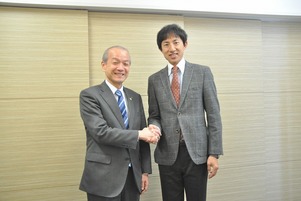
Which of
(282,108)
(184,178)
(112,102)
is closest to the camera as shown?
(112,102)

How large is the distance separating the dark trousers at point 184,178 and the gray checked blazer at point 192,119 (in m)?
0.04

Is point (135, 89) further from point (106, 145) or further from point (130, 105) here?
point (106, 145)

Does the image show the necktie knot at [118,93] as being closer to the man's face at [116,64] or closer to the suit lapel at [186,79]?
the man's face at [116,64]

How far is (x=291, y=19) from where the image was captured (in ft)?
9.18

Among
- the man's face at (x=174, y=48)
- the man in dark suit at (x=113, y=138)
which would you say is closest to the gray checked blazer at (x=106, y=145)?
the man in dark suit at (x=113, y=138)

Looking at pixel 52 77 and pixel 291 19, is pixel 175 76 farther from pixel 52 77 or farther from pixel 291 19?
pixel 291 19

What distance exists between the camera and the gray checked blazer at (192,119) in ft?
5.64

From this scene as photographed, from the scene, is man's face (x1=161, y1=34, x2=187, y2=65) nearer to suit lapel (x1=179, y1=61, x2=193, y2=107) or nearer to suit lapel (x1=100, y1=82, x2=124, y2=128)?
suit lapel (x1=179, y1=61, x2=193, y2=107)

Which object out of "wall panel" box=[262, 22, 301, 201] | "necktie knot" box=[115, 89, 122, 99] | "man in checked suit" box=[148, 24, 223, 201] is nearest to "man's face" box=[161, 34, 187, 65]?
"man in checked suit" box=[148, 24, 223, 201]

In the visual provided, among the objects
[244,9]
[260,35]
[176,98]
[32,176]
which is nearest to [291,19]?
[260,35]

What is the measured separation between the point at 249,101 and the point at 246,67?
1.13ft

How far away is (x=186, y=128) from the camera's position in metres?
1.72

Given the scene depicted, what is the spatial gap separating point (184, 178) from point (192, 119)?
40 centimetres

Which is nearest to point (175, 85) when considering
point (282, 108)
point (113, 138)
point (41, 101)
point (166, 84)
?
point (166, 84)
